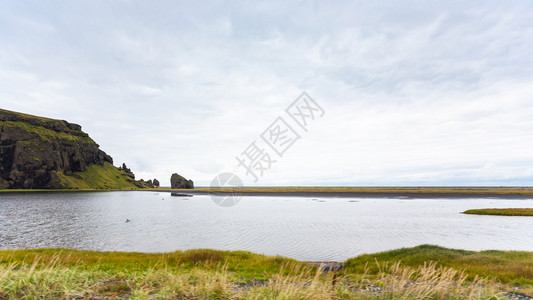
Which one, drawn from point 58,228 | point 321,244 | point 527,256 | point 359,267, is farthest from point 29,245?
point 527,256

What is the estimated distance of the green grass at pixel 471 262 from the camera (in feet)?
58.9

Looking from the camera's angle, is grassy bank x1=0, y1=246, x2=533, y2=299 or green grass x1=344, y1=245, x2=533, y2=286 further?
green grass x1=344, y1=245, x2=533, y2=286

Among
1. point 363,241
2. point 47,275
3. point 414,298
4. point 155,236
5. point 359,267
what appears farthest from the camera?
point 155,236

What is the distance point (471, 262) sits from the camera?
2203cm

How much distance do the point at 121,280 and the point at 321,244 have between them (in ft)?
87.8

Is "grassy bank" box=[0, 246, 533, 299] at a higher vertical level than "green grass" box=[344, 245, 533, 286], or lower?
higher

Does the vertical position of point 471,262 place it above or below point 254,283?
below

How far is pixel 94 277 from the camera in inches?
545

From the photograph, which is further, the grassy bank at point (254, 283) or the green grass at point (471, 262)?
the green grass at point (471, 262)

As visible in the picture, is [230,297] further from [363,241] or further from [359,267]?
[363,241]

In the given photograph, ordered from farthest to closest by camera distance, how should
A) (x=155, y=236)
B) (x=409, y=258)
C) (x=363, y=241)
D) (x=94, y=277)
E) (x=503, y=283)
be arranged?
(x=155, y=236), (x=363, y=241), (x=409, y=258), (x=503, y=283), (x=94, y=277)

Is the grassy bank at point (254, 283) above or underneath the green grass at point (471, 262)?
above

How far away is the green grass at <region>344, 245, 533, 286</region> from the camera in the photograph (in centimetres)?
1795

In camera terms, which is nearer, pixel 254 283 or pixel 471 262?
pixel 254 283
